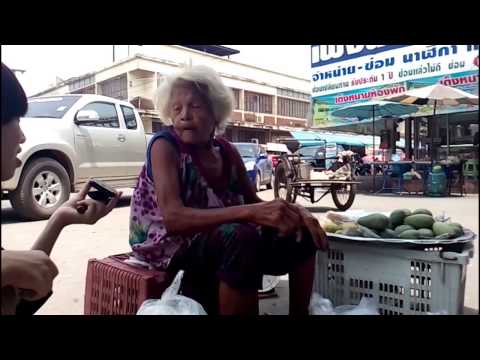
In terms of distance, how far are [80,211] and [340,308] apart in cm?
113

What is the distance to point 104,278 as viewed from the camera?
1.70 meters

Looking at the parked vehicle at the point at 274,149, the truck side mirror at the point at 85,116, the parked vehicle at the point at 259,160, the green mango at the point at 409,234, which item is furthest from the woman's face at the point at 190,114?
the parked vehicle at the point at 274,149

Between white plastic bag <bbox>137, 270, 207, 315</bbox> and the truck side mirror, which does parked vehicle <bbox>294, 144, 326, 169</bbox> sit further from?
white plastic bag <bbox>137, 270, 207, 315</bbox>

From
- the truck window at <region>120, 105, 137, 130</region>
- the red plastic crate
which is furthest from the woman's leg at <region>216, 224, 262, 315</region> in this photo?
the truck window at <region>120, 105, 137, 130</region>

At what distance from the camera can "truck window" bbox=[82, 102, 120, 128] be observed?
215 inches

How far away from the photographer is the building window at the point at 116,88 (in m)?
7.45

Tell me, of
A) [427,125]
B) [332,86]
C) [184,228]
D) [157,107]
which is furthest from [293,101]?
[184,228]

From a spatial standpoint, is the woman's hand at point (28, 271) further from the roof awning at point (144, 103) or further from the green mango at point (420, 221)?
the green mango at point (420, 221)

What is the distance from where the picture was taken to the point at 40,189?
4.74 metres

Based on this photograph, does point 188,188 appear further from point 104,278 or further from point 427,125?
point 427,125

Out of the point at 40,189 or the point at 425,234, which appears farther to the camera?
the point at 40,189

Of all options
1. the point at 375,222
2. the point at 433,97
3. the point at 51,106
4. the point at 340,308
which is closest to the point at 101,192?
the point at 340,308

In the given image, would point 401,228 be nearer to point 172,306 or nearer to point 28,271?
point 172,306

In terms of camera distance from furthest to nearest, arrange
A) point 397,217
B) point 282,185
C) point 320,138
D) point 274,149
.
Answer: point 320,138, point 274,149, point 282,185, point 397,217
